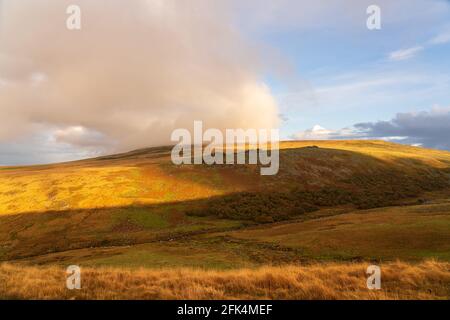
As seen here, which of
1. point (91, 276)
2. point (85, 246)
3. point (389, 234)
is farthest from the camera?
point (85, 246)

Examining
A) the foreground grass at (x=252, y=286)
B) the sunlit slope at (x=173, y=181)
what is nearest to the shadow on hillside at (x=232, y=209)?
the sunlit slope at (x=173, y=181)

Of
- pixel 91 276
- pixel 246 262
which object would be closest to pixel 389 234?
pixel 246 262

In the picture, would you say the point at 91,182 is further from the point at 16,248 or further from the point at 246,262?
the point at 246,262

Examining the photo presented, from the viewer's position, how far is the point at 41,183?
237 ft

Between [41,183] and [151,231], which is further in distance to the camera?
[41,183]

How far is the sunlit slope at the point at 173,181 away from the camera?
6406 cm

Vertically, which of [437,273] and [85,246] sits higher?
Answer: [437,273]

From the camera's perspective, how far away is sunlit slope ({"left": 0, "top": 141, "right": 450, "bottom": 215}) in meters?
64.1

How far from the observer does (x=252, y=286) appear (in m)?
14.0

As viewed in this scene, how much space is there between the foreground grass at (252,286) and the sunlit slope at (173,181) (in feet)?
161

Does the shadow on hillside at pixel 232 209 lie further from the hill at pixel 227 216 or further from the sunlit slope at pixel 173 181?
the sunlit slope at pixel 173 181

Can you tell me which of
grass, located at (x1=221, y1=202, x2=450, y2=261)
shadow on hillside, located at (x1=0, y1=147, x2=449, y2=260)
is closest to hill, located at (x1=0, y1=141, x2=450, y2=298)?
grass, located at (x1=221, y1=202, x2=450, y2=261)

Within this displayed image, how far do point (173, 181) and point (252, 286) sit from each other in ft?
209
